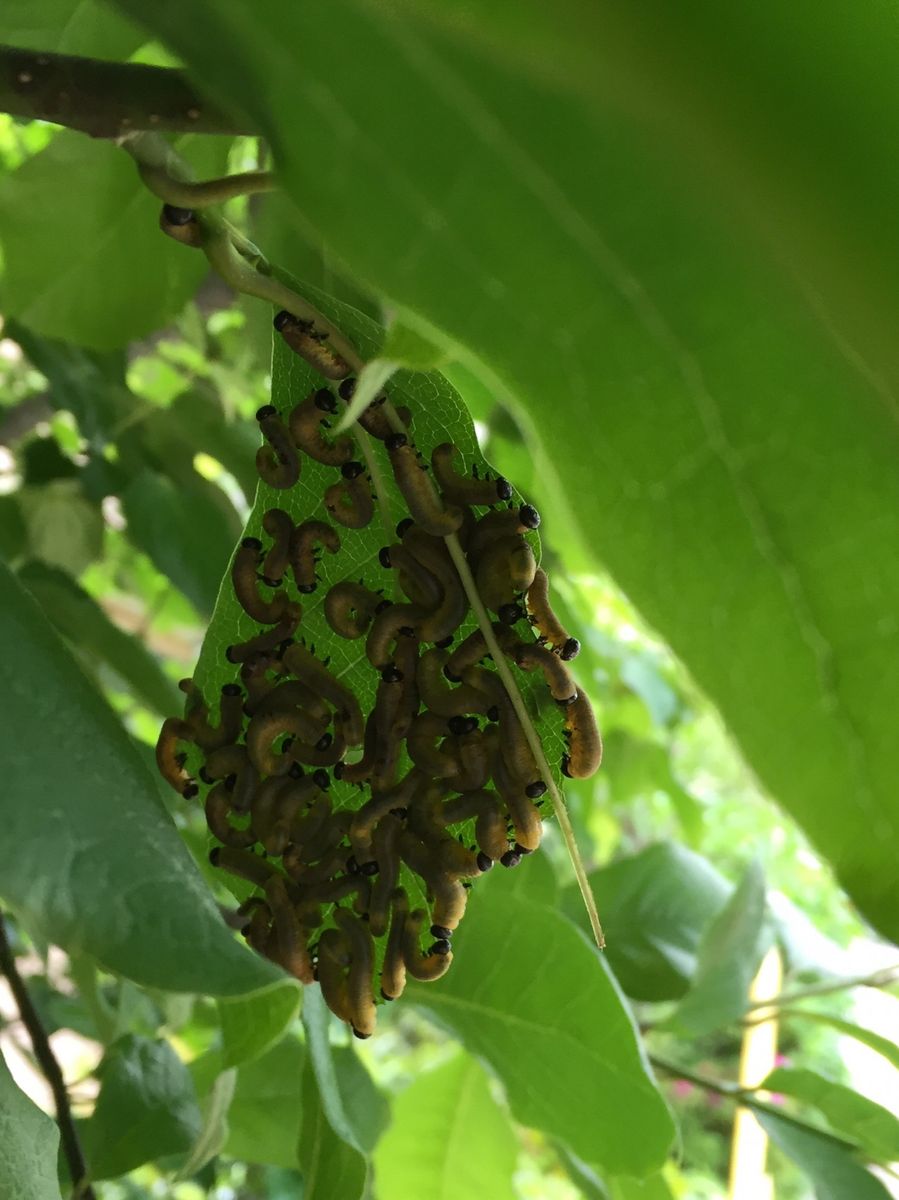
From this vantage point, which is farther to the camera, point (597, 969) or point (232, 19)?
point (597, 969)

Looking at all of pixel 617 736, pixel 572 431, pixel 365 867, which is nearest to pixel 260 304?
pixel 365 867

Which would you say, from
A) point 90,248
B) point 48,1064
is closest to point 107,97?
point 90,248

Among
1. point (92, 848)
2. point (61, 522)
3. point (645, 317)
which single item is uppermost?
point (645, 317)

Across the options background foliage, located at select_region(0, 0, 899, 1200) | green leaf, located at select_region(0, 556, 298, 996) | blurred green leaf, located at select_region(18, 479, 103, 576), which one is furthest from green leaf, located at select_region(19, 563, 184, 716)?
green leaf, located at select_region(0, 556, 298, 996)

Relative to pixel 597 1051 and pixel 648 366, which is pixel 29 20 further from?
pixel 597 1051

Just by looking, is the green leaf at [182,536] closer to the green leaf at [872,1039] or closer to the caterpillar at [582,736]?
the caterpillar at [582,736]

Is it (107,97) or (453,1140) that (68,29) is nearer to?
(107,97)
